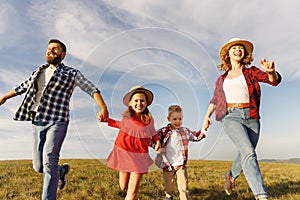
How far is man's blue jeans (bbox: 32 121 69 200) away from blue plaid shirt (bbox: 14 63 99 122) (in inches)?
5.3

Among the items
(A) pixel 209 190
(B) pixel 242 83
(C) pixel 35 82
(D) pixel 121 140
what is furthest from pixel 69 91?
(A) pixel 209 190

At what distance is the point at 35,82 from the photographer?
5582 mm

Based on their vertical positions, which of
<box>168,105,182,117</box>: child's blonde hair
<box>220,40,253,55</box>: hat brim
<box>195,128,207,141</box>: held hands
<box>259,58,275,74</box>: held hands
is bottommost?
<box>195,128,207,141</box>: held hands

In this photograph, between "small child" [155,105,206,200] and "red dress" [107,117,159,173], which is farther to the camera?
"small child" [155,105,206,200]

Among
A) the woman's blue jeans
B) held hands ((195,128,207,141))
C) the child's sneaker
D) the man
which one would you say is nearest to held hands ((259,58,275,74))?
the woman's blue jeans

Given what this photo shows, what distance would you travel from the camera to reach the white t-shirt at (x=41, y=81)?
549cm

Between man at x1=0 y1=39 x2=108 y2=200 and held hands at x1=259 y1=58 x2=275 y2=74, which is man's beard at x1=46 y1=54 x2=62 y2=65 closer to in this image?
man at x1=0 y1=39 x2=108 y2=200

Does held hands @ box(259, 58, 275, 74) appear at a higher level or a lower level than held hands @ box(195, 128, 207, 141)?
higher

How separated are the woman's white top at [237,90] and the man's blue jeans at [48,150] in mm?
2766

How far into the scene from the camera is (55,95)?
17.9ft

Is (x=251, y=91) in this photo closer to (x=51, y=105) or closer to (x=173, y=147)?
(x=173, y=147)

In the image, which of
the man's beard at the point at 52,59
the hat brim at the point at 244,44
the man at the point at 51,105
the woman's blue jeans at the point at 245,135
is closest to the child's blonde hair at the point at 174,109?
the woman's blue jeans at the point at 245,135

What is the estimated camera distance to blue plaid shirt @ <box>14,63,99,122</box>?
538 centimetres

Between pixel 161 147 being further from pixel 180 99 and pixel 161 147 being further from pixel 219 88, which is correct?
pixel 219 88
